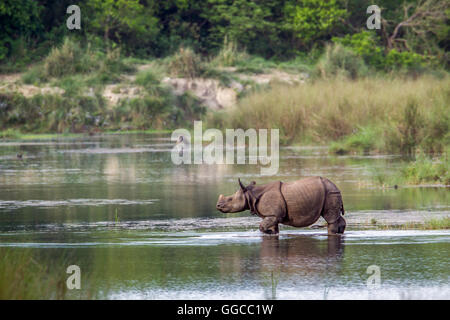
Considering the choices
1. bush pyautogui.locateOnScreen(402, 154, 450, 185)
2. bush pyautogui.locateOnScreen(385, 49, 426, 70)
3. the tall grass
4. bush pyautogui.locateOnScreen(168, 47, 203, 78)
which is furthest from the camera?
bush pyautogui.locateOnScreen(385, 49, 426, 70)

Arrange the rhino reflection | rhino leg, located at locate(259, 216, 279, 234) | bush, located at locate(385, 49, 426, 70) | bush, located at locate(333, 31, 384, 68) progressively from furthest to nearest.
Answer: bush, located at locate(333, 31, 384, 68), bush, located at locate(385, 49, 426, 70), rhino leg, located at locate(259, 216, 279, 234), the rhino reflection

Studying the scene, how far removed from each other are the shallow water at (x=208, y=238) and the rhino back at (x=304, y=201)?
234 millimetres

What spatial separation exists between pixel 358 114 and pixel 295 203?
60.3 ft

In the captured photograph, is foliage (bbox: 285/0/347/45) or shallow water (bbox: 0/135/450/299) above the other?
foliage (bbox: 285/0/347/45)

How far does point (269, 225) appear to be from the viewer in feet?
38.9

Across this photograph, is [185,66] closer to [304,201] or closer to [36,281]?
[304,201]

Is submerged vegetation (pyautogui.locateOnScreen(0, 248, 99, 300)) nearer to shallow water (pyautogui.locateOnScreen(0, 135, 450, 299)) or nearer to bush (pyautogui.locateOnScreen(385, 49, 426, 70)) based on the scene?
shallow water (pyautogui.locateOnScreen(0, 135, 450, 299))

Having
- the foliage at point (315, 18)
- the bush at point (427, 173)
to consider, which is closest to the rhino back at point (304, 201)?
the bush at point (427, 173)

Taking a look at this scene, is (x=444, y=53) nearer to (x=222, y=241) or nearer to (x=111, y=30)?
(x=111, y=30)

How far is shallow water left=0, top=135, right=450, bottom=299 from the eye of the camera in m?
9.06

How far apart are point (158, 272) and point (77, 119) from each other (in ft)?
110

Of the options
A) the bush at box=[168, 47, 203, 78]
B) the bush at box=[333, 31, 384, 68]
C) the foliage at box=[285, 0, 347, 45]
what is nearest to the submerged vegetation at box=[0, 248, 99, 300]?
the bush at box=[168, 47, 203, 78]

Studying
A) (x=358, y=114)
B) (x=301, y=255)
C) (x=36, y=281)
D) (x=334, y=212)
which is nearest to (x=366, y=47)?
(x=358, y=114)
